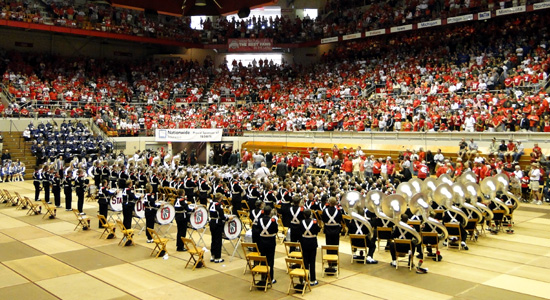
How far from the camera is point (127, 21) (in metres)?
48.2

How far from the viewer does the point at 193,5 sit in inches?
822

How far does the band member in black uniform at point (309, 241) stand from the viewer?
1105 centimetres

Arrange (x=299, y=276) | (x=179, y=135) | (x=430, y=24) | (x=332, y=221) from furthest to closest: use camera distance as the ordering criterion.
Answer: (x=430, y=24), (x=179, y=135), (x=332, y=221), (x=299, y=276)

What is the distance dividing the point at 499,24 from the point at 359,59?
13.1 meters

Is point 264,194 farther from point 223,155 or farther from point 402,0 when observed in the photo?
point 402,0

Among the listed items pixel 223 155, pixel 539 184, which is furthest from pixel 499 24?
pixel 223 155

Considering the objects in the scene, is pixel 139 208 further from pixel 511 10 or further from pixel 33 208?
pixel 511 10

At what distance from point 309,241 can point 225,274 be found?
2.64 metres

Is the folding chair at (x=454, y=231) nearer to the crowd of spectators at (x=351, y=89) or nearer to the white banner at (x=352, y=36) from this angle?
the crowd of spectators at (x=351, y=89)

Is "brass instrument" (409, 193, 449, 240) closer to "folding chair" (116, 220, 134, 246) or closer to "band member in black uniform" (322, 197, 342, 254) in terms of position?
"band member in black uniform" (322, 197, 342, 254)

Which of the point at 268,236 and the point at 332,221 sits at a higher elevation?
the point at 332,221

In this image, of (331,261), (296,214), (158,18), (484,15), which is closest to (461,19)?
(484,15)

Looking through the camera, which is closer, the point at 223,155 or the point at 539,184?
the point at 539,184

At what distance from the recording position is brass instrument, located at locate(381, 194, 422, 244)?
1219cm
